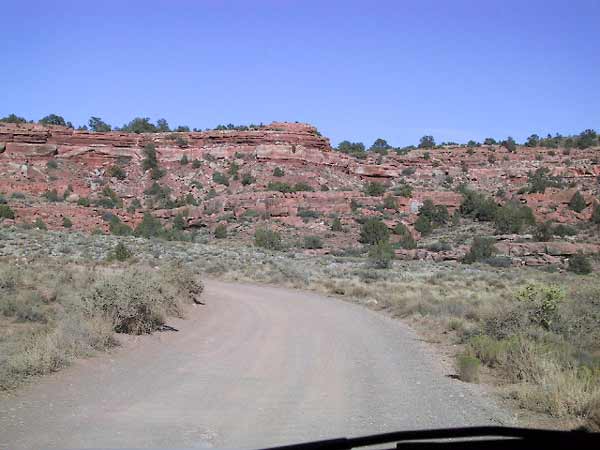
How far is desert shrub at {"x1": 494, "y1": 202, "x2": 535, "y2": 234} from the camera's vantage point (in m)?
53.8

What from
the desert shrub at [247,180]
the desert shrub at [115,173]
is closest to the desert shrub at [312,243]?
the desert shrub at [247,180]

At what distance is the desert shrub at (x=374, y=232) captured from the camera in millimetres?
55134

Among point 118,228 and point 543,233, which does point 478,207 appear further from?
point 118,228

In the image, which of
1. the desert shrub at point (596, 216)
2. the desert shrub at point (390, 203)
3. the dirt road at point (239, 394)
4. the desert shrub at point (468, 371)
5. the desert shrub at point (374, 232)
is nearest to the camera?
the dirt road at point (239, 394)

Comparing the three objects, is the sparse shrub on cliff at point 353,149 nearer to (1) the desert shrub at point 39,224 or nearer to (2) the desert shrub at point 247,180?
(2) the desert shrub at point 247,180

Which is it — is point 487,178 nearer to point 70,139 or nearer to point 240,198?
point 240,198

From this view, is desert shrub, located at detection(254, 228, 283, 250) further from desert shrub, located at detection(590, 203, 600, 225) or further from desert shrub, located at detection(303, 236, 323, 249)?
desert shrub, located at detection(590, 203, 600, 225)

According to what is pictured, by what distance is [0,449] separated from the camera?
5.71 metres

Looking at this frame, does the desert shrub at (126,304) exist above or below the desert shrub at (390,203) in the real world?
below

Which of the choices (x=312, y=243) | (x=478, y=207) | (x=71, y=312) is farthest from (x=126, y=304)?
(x=478, y=207)

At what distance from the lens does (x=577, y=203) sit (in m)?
58.7

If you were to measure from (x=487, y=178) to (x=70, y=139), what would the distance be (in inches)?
2190

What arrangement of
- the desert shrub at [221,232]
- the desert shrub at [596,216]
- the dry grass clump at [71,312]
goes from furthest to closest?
the desert shrub at [221,232]
the desert shrub at [596,216]
the dry grass clump at [71,312]

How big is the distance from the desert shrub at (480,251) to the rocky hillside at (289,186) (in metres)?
1.76
